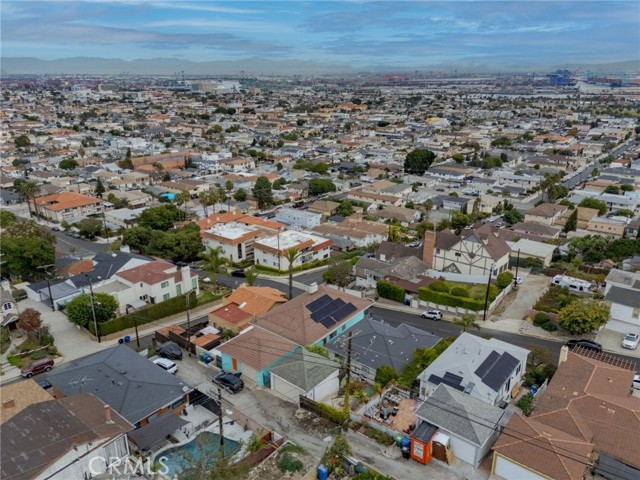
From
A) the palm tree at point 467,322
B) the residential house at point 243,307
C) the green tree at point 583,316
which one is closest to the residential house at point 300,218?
the residential house at point 243,307

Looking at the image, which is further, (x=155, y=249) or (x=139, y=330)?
(x=155, y=249)

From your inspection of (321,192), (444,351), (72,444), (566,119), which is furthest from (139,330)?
(566,119)

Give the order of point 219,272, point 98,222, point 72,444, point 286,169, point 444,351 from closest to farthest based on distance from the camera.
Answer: point 72,444 → point 444,351 → point 219,272 → point 98,222 → point 286,169

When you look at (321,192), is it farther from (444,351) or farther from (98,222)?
(444,351)

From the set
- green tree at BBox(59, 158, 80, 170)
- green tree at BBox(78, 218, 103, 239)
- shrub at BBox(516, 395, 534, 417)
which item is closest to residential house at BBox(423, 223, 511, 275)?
shrub at BBox(516, 395, 534, 417)

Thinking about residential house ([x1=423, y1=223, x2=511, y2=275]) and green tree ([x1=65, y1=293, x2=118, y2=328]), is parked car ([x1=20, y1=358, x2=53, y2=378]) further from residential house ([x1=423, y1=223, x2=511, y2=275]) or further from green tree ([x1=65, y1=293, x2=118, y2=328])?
residential house ([x1=423, y1=223, x2=511, y2=275])

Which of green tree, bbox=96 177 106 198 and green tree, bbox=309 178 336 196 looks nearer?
green tree, bbox=96 177 106 198

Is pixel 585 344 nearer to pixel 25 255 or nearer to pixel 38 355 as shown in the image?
pixel 38 355
